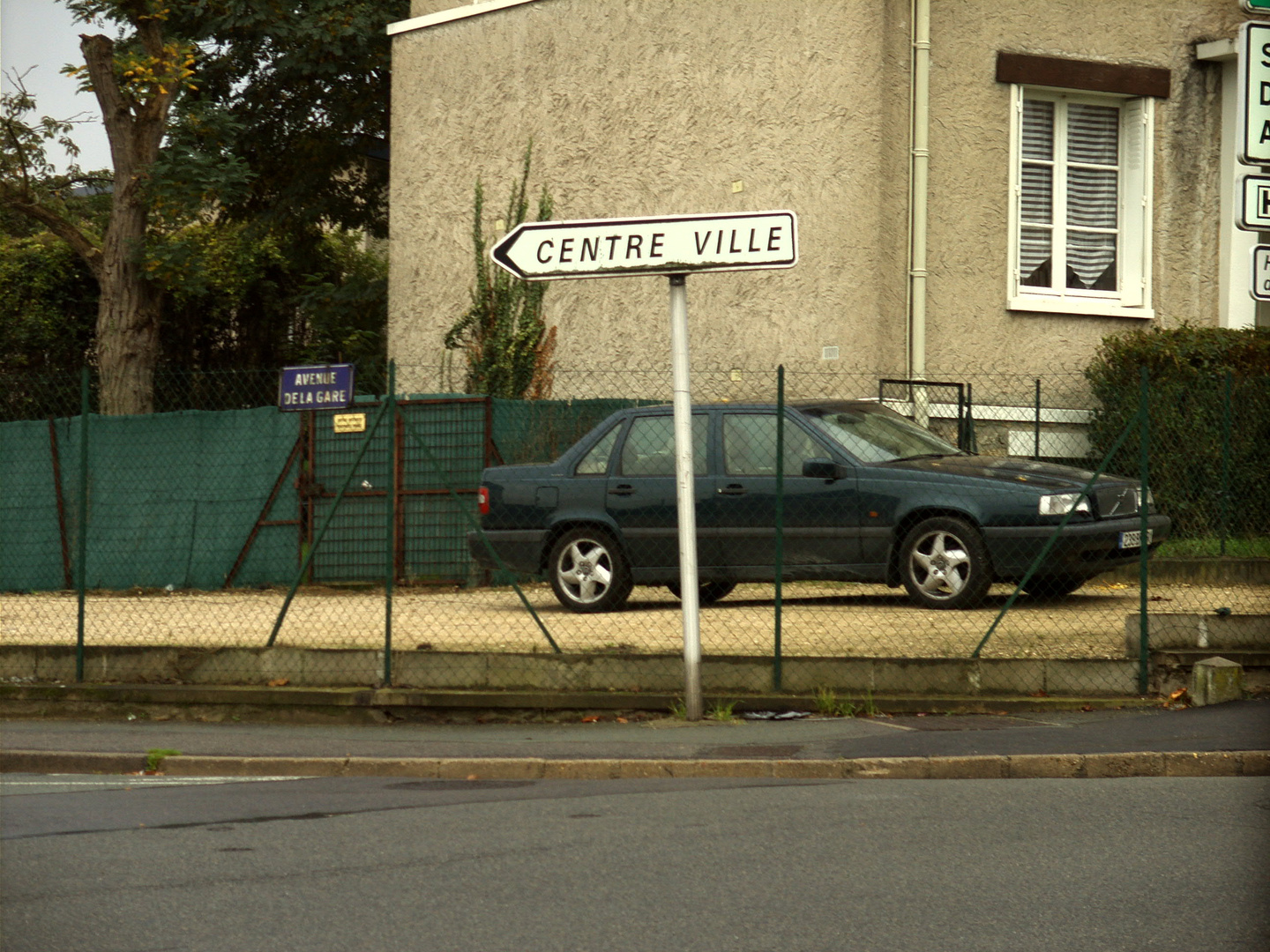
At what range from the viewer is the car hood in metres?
12.0

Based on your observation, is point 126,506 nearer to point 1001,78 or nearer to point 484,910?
point 1001,78

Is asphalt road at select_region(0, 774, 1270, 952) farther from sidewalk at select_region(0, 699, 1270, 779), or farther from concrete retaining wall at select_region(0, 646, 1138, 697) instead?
concrete retaining wall at select_region(0, 646, 1138, 697)

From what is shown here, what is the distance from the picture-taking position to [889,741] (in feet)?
30.3

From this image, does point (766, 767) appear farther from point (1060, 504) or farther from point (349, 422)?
point (349, 422)

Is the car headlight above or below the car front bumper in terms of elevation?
above

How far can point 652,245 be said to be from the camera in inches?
393

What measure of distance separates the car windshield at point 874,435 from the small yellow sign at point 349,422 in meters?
5.74

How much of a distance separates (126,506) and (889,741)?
1150cm

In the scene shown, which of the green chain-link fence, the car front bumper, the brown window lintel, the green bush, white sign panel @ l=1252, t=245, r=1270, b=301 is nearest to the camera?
white sign panel @ l=1252, t=245, r=1270, b=301

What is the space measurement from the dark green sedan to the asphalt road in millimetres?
3723

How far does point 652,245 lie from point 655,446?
12.1 feet

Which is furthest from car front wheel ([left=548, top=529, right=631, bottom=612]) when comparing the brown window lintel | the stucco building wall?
the brown window lintel

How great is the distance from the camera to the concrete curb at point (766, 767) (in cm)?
854

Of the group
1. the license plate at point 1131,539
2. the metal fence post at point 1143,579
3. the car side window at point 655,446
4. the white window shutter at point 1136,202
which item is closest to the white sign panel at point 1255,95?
the metal fence post at point 1143,579
